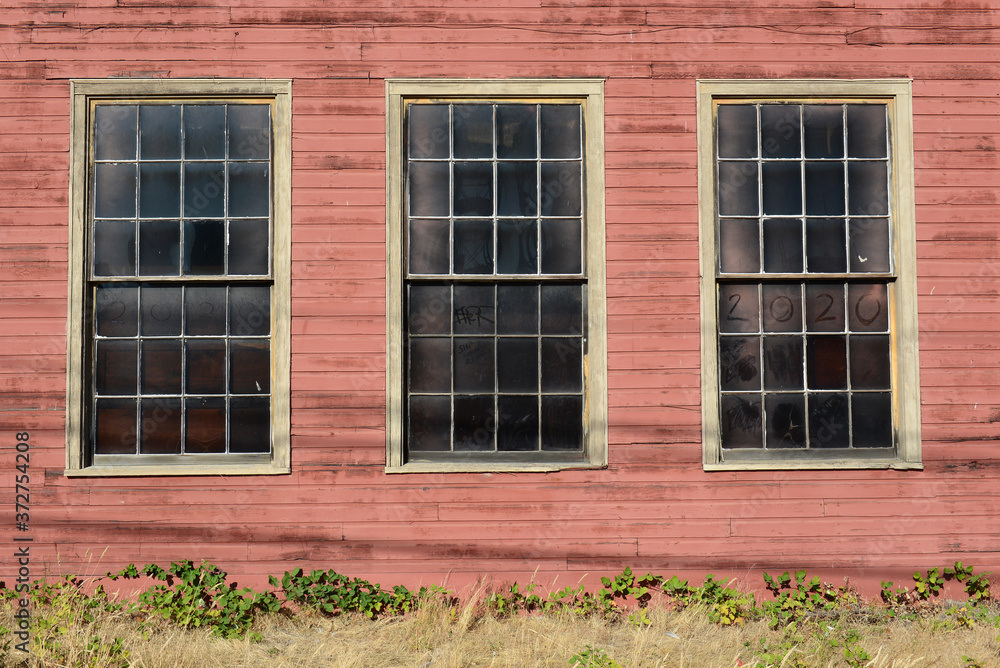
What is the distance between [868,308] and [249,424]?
455cm

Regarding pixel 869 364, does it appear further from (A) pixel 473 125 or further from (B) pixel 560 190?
(A) pixel 473 125

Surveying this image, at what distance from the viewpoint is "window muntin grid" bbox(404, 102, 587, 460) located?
18.0 feet

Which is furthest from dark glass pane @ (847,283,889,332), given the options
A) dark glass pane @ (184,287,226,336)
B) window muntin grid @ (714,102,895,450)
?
dark glass pane @ (184,287,226,336)

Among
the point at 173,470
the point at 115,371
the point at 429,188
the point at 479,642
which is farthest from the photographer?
the point at 429,188

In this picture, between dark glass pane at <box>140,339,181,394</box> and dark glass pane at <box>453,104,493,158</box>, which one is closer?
dark glass pane at <box>140,339,181,394</box>

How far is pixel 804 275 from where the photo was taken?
5.50 m

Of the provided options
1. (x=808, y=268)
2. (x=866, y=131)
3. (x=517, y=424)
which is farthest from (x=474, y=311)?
(x=866, y=131)

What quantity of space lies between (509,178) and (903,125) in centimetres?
289

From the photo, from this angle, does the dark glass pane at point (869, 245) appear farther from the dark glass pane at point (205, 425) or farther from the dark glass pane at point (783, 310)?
the dark glass pane at point (205, 425)

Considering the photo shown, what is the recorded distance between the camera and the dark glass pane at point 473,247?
5.52m

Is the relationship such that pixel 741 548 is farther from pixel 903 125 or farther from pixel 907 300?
pixel 903 125

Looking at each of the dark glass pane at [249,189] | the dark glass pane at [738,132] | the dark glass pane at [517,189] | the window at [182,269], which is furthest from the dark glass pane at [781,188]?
the dark glass pane at [249,189]

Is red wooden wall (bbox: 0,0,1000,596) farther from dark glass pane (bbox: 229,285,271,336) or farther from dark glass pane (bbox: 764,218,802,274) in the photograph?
dark glass pane (bbox: 764,218,802,274)

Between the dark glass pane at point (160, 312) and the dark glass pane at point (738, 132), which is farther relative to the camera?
the dark glass pane at point (738, 132)
